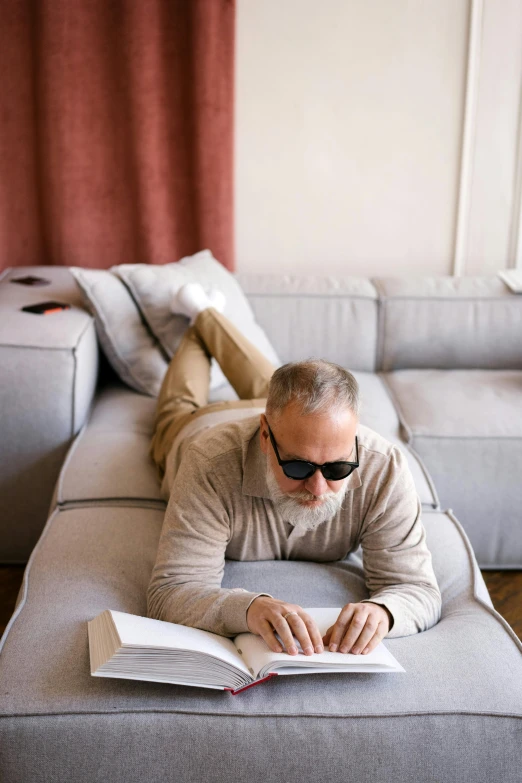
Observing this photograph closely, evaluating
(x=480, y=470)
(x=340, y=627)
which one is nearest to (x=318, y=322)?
(x=480, y=470)

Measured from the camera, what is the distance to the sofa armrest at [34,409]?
7.47 feet

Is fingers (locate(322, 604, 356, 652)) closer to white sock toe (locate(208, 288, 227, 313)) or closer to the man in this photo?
the man

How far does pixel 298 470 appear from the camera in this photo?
1.39m

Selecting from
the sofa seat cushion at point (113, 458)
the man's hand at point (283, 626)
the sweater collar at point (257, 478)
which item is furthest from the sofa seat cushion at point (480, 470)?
the man's hand at point (283, 626)

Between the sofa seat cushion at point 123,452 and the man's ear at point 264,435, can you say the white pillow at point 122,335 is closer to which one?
the sofa seat cushion at point 123,452

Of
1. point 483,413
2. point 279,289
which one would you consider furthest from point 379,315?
point 483,413

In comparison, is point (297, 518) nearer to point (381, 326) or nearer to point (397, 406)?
point (397, 406)

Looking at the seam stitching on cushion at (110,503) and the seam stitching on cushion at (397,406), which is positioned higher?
the seam stitching on cushion at (397,406)

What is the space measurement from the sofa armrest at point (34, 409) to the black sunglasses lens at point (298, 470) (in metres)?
1.08

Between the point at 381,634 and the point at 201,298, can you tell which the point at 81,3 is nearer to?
the point at 201,298

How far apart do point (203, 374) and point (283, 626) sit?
1173 mm

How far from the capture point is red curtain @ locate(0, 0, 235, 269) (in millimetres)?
3023

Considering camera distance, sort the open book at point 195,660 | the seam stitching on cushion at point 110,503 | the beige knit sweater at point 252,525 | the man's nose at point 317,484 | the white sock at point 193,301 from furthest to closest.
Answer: the white sock at point 193,301 → the seam stitching on cushion at point 110,503 → the beige knit sweater at point 252,525 → the man's nose at point 317,484 → the open book at point 195,660

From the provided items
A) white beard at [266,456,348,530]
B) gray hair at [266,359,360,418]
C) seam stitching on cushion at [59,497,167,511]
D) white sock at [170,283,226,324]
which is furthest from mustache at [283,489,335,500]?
white sock at [170,283,226,324]
